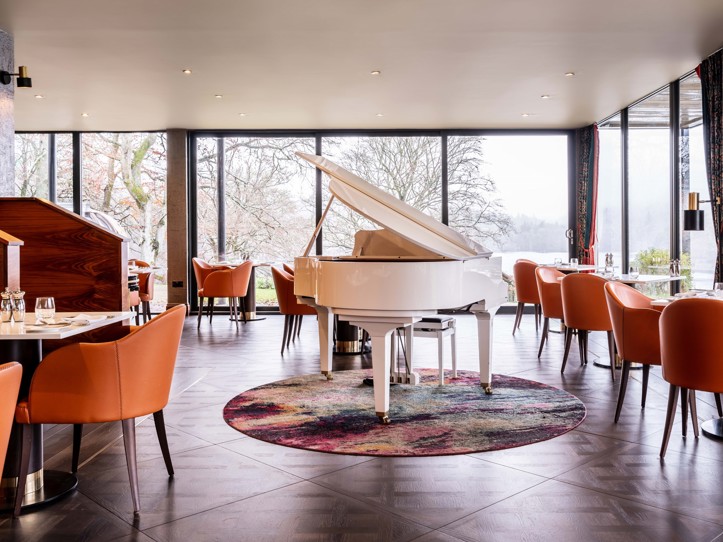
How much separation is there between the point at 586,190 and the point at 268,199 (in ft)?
16.9

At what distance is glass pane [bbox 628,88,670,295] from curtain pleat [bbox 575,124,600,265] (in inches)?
45.7

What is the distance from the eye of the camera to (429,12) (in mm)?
5379

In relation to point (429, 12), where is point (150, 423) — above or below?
below

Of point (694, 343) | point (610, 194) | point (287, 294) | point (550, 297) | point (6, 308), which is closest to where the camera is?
point (6, 308)

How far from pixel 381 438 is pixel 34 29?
4.80m

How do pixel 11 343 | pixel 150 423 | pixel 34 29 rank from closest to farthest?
pixel 11 343 → pixel 150 423 → pixel 34 29

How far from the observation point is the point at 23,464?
270 cm

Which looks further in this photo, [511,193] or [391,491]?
[511,193]

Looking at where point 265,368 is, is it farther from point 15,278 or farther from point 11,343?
point 11,343

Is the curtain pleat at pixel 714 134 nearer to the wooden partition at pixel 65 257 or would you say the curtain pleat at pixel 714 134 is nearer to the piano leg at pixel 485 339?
the piano leg at pixel 485 339

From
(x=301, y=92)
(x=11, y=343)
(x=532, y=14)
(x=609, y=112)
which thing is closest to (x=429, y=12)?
(x=532, y=14)

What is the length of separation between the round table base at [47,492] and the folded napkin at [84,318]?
768 millimetres

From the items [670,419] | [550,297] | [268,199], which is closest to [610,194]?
[550,297]

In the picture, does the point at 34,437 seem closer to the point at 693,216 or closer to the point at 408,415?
the point at 408,415
